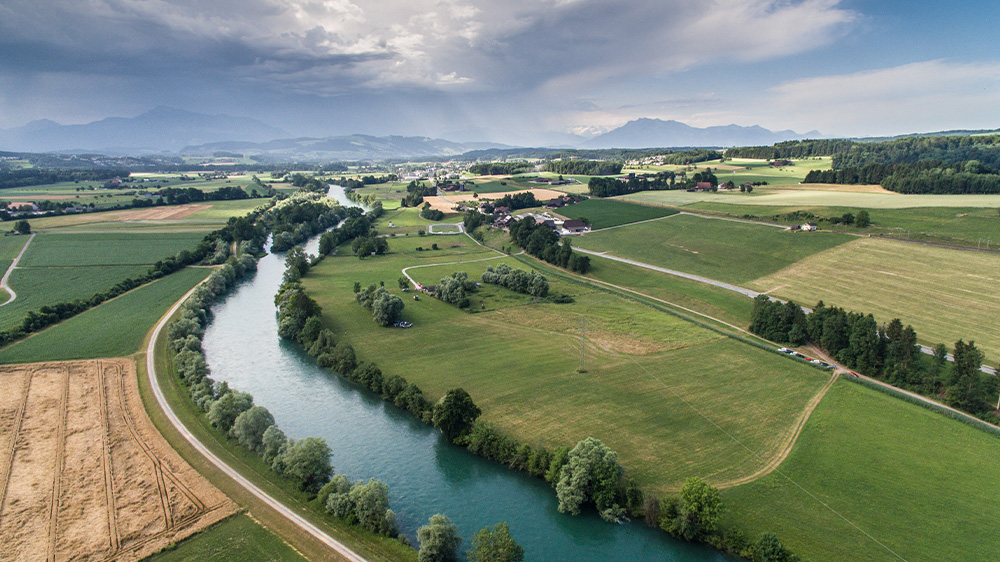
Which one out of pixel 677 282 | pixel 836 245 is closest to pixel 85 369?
pixel 677 282

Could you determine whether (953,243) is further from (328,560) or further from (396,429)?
(328,560)

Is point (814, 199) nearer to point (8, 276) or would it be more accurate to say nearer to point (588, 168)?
point (588, 168)

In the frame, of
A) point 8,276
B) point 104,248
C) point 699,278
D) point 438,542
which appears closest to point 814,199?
point 699,278

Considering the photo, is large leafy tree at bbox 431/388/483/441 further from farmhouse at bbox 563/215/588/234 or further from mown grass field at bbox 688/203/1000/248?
mown grass field at bbox 688/203/1000/248

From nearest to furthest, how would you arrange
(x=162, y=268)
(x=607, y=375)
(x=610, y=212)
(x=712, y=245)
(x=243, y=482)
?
(x=243, y=482) → (x=607, y=375) → (x=162, y=268) → (x=712, y=245) → (x=610, y=212)

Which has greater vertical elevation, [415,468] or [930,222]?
[930,222]
